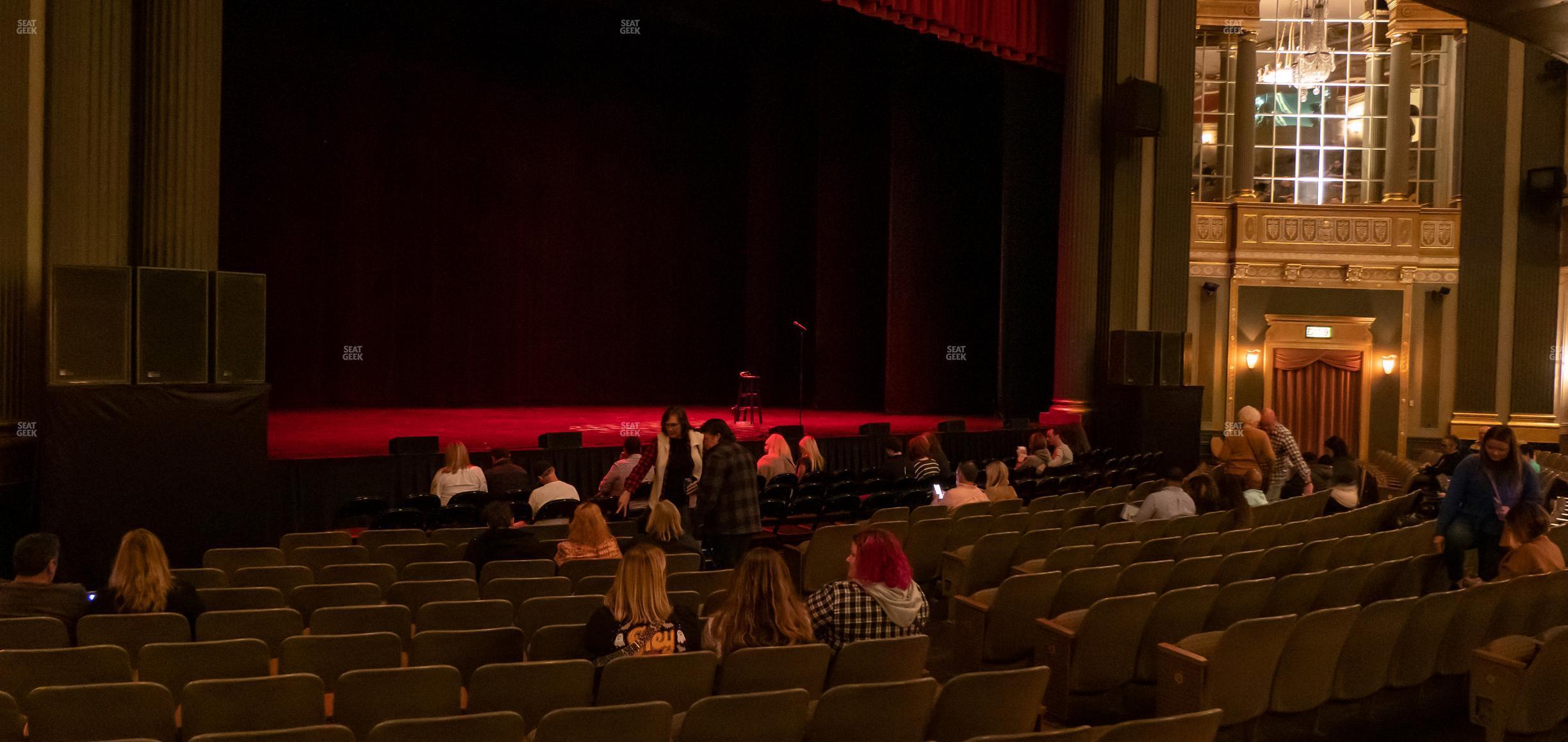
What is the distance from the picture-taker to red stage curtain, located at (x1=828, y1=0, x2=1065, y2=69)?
14.7 meters

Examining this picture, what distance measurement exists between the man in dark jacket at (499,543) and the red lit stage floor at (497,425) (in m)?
5.06

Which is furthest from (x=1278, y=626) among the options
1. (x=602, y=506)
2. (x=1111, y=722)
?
(x=602, y=506)

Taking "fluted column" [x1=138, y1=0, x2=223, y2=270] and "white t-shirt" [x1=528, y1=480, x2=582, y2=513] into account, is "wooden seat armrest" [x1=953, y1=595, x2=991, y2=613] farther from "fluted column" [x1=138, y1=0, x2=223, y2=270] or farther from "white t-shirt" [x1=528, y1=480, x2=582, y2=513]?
"fluted column" [x1=138, y1=0, x2=223, y2=270]

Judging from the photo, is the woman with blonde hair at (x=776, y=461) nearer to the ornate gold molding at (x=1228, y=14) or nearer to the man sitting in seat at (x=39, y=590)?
the man sitting in seat at (x=39, y=590)

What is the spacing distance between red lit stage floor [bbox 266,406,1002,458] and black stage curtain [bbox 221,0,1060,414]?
100cm

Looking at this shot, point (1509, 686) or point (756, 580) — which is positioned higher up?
point (756, 580)

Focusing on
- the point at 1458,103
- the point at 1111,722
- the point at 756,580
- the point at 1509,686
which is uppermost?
the point at 1458,103

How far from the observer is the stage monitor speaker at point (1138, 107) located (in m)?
16.8

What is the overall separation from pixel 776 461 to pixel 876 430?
4.26m

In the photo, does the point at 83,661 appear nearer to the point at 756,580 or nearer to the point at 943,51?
the point at 756,580

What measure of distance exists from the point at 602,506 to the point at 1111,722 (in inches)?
223

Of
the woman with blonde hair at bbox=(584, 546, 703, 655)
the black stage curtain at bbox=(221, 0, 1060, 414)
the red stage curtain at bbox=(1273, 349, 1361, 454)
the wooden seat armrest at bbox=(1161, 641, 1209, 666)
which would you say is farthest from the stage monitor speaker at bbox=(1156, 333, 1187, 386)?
the woman with blonde hair at bbox=(584, 546, 703, 655)

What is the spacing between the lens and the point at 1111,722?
5.18 m

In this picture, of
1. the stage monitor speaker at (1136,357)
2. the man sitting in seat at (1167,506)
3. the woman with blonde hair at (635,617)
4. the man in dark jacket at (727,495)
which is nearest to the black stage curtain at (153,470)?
the man in dark jacket at (727,495)
